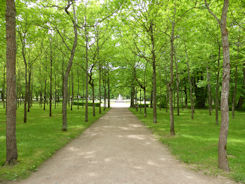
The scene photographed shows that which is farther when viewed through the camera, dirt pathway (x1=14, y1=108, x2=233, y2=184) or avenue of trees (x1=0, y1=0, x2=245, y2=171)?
avenue of trees (x1=0, y1=0, x2=245, y2=171)

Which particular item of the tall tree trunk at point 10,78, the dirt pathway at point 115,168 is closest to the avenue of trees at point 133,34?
the tall tree trunk at point 10,78

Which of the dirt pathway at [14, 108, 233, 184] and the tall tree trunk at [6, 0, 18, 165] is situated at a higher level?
the tall tree trunk at [6, 0, 18, 165]

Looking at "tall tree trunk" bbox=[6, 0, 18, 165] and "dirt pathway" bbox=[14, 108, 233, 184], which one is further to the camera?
"tall tree trunk" bbox=[6, 0, 18, 165]

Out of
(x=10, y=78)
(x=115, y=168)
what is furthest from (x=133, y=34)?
(x=115, y=168)

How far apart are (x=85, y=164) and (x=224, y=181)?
4.43 meters

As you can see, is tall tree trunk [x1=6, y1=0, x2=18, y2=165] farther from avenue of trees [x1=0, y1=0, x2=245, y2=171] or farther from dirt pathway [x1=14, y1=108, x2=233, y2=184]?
dirt pathway [x1=14, y1=108, x2=233, y2=184]

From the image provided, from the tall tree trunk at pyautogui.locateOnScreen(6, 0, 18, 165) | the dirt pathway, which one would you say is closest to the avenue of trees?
the tall tree trunk at pyautogui.locateOnScreen(6, 0, 18, 165)

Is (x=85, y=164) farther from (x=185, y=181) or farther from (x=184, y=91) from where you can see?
(x=184, y=91)

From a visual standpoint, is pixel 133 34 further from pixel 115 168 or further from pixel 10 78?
pixel 115 168

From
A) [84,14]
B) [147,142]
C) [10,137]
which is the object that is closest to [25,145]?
[10,137]

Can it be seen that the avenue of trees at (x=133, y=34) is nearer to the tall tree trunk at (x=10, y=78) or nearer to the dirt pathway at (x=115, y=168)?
the tall tree trunk at (x=10, y=78)

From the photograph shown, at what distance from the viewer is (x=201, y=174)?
17.9 feet

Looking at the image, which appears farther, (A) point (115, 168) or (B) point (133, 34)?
(B) point (133, 34)

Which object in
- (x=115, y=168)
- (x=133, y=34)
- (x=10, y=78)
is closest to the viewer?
(x=115, y=168)
